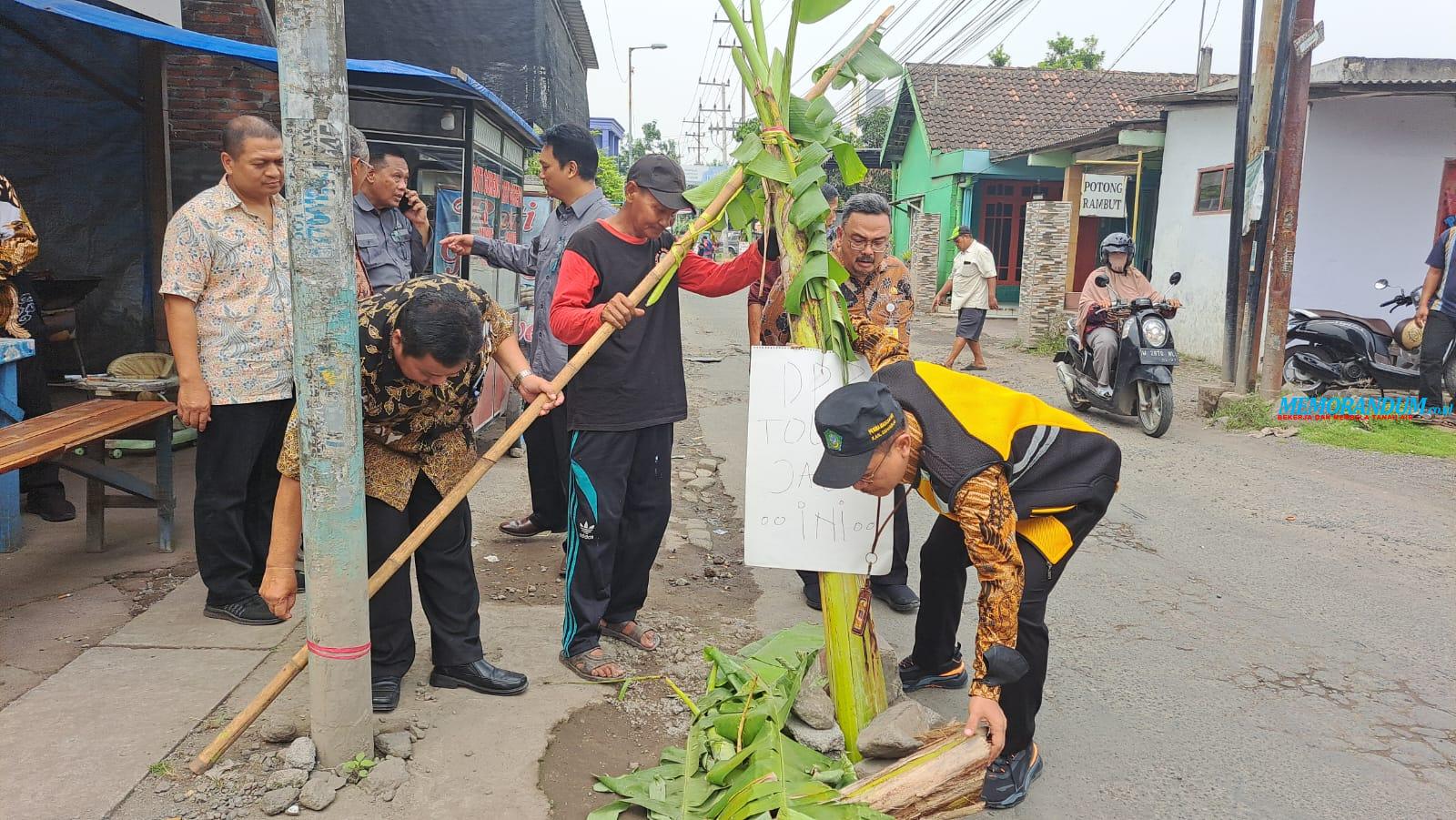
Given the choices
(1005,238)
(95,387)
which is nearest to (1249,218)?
(95,387)

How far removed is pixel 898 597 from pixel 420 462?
2200 millimetres

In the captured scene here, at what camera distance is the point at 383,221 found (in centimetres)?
442

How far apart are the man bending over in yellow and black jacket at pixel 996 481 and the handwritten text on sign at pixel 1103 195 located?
1260cm

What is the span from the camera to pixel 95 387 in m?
5.04

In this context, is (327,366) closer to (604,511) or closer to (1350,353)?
(604,511)

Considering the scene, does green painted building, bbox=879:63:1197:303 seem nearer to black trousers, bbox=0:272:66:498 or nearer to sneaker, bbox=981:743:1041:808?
black trousers, bbox=0:272:66:498

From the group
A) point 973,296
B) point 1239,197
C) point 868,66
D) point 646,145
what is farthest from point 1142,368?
point 646,145

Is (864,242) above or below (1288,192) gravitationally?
below

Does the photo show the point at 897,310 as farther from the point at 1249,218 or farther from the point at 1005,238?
the point at 1005,238

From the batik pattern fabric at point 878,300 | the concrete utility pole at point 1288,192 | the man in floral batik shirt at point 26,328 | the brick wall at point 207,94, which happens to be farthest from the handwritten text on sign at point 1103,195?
the man in floral batik shirt at point 26,328

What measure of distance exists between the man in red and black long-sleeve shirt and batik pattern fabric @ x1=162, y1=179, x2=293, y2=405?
111cm

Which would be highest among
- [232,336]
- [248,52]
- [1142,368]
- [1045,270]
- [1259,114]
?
[1259,114]

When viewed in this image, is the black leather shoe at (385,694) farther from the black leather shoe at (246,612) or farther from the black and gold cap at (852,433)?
the black and gold cap at (852,433)

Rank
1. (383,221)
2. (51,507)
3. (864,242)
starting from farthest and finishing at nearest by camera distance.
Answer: (51,507)
(383,221)
(864,242)
